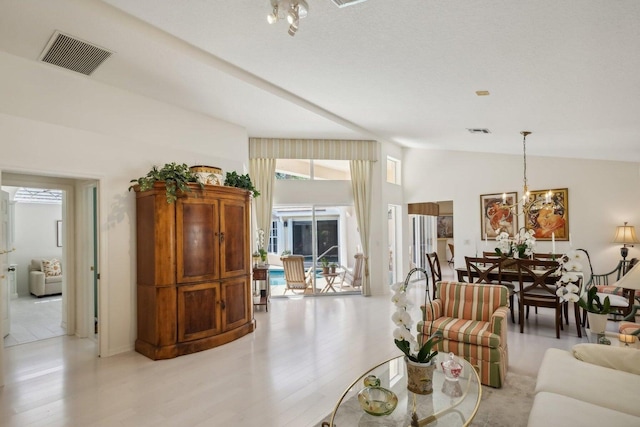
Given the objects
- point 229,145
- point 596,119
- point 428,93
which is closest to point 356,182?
point 229,145

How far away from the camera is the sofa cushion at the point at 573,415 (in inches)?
69.6

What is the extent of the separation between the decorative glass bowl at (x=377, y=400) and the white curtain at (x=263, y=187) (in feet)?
15.9

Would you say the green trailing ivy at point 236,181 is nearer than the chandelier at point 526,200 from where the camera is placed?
Yes

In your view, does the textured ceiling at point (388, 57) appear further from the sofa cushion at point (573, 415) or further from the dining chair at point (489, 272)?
the sofa cushion at point (573, 415)

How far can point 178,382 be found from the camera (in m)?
3.25

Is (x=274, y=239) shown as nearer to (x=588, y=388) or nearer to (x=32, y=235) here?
(x=32, y=235)

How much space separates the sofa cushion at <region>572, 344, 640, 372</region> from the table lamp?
4.00 metres

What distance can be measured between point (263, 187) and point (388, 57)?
418cm

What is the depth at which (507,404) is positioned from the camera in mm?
2760

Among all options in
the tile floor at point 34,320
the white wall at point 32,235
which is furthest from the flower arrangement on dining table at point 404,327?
the white wall at point 32,235

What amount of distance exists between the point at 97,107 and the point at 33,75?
1.98ft

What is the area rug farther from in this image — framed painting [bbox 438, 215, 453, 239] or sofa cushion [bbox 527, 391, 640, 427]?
framed painting [bbox 438, 215, 453, 239]

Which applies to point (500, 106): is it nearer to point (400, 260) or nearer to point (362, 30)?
point (362, 30)

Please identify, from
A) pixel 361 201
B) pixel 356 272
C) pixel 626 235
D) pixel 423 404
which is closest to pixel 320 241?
pixel 356 272
